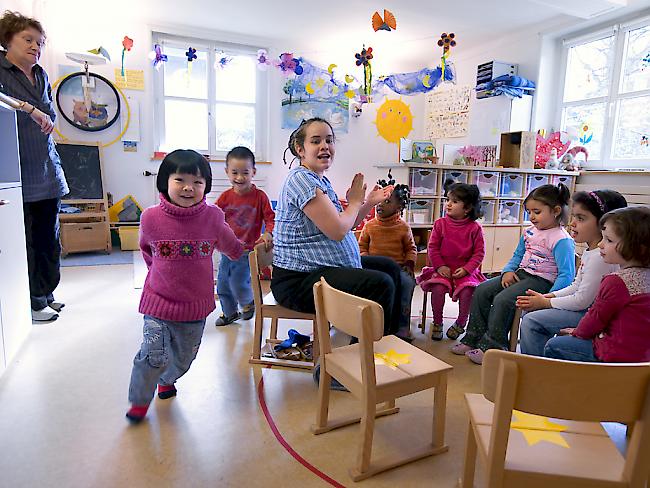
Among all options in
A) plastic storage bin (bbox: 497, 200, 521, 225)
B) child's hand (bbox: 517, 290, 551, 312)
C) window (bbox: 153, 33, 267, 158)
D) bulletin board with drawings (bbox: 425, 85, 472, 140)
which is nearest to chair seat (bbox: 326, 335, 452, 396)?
child's hand (bbox: 517, 290, 551, 312)

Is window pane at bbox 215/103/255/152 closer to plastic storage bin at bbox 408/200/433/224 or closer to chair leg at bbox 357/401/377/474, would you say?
plastic storage bin at bbox 408/200/433/224

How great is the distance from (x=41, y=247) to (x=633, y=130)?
15.5 ft

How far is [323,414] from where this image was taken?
1486mm

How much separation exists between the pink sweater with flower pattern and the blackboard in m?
3.57

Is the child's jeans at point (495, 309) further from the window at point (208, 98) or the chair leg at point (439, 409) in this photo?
the window at point (208, 98)

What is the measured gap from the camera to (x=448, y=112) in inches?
222

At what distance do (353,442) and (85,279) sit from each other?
2832 millimetres

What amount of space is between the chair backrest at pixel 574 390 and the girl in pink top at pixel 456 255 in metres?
1.56

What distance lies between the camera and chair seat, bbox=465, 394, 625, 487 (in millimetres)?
885

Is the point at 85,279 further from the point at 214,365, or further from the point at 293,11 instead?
the point at 293,11

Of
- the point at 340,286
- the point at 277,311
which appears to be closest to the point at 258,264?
the point at 277,311

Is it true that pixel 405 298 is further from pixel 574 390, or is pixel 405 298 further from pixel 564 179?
pixel 564 179

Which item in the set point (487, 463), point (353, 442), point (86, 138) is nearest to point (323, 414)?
point (353, 442)

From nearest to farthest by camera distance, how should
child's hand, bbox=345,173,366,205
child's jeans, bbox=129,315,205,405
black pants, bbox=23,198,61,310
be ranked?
child's jeans, bbox=129,315,205,405 → child's hand, bbox=345,173,366,205 → black pants, bbox=23,198,61,310
